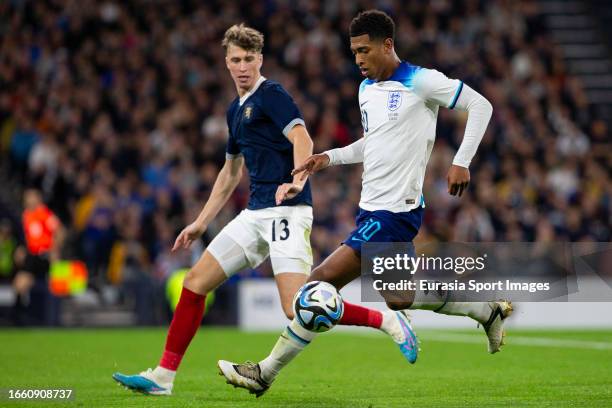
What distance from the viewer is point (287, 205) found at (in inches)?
303

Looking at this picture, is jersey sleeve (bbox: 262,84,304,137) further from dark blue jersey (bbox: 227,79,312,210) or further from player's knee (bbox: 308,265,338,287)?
player's knee (bbox: 308,265,338,287)

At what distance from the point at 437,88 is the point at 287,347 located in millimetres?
1825

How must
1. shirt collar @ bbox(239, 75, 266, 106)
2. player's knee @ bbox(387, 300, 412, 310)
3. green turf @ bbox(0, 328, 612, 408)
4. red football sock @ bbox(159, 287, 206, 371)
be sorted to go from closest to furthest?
player's knee @ bbox(387, 300, 412, 310), green turf @ bbox(0, 328, 612, 408), red football sock @ bbox(159, 287, 206, 371), shirt collar @ bbox(239, 75, 266, 106)

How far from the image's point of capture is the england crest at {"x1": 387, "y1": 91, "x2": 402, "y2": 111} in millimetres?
6941

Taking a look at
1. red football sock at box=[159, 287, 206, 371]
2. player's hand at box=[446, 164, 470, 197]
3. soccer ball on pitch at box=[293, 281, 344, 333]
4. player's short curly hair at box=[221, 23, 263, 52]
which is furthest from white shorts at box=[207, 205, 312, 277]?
player's hand at box=[446, 164, 470, 197]

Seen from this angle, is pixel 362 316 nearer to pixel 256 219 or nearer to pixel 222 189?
pixel 256 219

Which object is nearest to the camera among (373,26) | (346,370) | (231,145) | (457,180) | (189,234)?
(457,180)

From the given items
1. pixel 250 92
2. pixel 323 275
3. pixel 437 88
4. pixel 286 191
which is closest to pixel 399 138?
pixel 437 88

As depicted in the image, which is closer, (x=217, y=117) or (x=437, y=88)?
(x=437, y=88)

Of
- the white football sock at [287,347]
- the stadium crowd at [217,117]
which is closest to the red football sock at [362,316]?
the white football sock at [287,347]

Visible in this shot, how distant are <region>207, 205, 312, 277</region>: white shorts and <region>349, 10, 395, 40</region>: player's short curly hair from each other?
1.38 metres

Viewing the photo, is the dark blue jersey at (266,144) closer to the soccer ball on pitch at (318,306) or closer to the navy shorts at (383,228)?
the navy shorts at (383,228)

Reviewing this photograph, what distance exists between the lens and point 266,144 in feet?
25.5

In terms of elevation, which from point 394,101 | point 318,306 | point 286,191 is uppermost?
point 394,101
